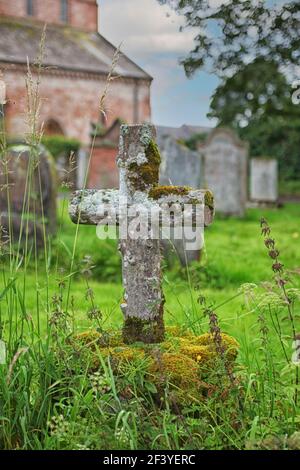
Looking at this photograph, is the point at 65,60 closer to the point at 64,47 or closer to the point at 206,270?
the point at 64,47

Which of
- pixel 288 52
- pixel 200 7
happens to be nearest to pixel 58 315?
pixel 200 7

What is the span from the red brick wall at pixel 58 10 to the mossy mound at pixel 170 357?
2.54m

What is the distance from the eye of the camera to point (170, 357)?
3314 millimetres

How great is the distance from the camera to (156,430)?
299 cm

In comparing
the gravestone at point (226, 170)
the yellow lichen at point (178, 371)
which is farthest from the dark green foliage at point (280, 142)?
the yellow lichen at point (178, 371)

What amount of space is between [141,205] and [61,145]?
1735cm

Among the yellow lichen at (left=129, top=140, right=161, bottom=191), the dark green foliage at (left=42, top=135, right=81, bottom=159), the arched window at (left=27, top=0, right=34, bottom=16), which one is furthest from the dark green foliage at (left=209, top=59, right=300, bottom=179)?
the yellow lichen at (left=129, top=140, right=161, bottom=191)

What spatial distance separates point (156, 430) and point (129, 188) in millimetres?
1049

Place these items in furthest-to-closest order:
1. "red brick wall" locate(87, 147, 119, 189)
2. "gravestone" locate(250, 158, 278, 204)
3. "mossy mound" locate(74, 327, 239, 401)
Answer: "red brick wall" locate(87, 147, 119, 189), "gravestone" locate(250, 158, 278, 204), "mossy mound" locate(74, 327, 239, 401)

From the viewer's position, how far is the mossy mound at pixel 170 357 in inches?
126

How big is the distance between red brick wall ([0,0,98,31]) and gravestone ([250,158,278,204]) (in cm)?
893

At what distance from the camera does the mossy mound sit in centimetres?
321

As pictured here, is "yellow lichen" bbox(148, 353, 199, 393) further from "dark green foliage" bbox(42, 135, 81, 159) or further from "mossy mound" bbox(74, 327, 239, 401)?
"dark green foliage" bbox(42, 135, 81, 159)

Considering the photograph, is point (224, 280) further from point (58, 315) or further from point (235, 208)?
point (235, 208)
